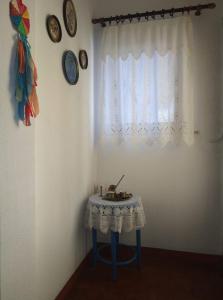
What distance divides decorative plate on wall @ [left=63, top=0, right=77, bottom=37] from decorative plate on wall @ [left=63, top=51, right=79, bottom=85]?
17cm

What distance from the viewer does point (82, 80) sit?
209 cm

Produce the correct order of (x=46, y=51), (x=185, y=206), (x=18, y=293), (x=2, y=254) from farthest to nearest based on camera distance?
1. (x=185, y=206)
2. (x=46, y=51)
3. (x=18, y=293)
4. (x=2, y=254)

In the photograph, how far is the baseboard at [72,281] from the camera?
5.67ft

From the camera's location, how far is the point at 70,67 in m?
1.82

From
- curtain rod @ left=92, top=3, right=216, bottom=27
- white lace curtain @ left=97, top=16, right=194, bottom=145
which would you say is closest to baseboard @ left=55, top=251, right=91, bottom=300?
white lace curtain @ left=97, top=16, right=194, bottom=145

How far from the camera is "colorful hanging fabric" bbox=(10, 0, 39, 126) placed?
1.12 metres

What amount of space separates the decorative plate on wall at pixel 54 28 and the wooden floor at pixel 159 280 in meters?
1.79

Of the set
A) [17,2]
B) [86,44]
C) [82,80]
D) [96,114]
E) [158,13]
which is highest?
[158,13]

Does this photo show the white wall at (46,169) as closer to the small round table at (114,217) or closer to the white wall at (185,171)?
the small round table at (114,217)

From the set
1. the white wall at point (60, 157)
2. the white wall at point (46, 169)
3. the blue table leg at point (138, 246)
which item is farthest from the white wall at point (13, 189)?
the blue table leg at point (138, 246)

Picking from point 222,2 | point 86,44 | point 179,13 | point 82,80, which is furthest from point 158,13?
point 82,80

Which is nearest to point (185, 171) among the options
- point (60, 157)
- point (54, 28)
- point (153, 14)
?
point (60, 157)

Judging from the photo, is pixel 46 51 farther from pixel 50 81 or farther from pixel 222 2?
pixel 222 2

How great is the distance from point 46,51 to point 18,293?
134 centimetres
